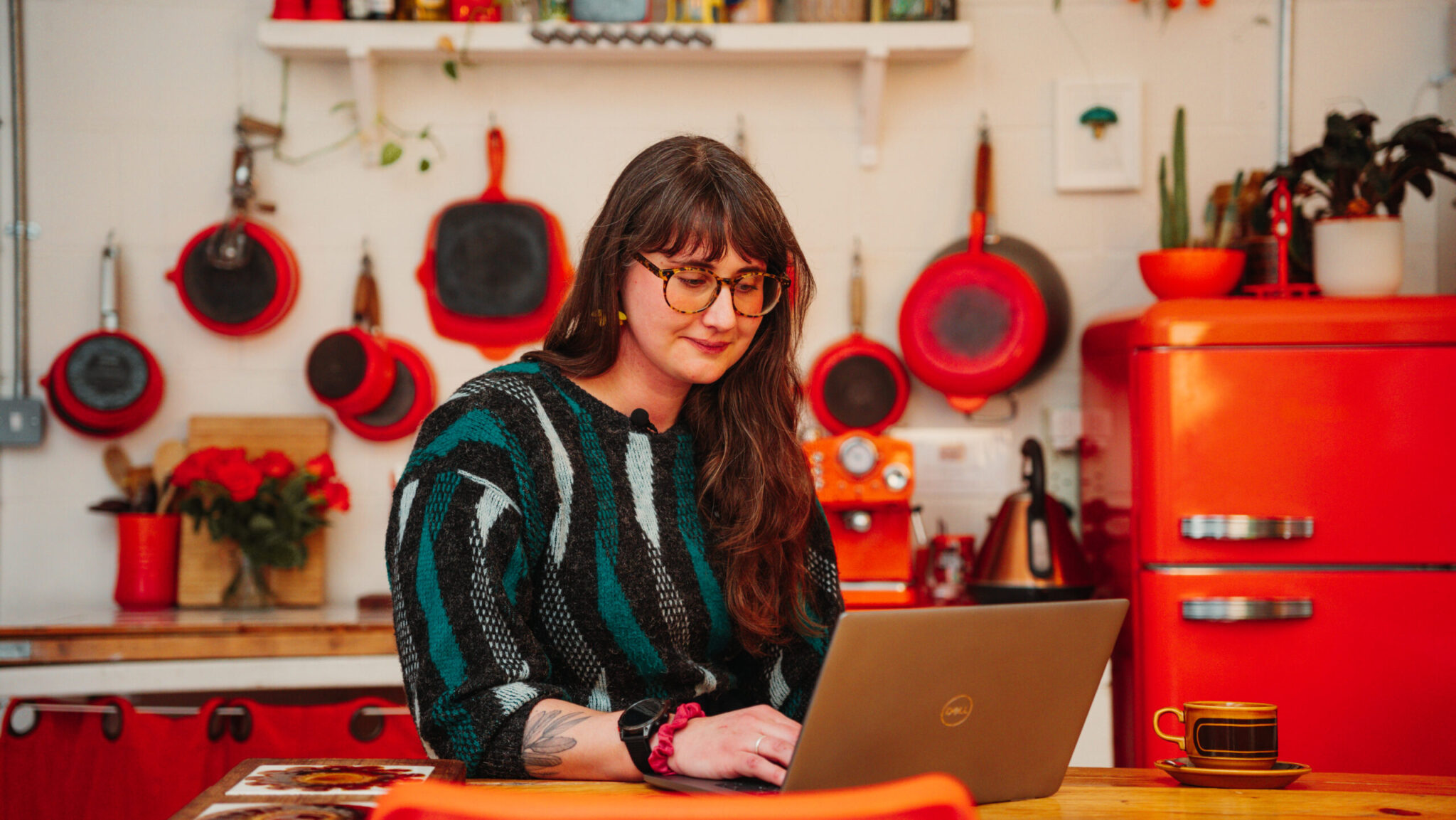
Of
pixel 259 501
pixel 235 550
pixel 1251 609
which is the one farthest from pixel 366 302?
pixel 1251 609

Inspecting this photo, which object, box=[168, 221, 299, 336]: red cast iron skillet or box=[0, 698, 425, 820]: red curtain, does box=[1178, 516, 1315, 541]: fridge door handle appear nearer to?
box=[0, 698, 425, 820]: red curtain

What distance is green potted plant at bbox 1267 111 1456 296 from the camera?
2.29 metres

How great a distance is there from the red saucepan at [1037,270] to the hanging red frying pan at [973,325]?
0.07 metres

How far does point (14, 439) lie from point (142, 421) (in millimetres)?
278

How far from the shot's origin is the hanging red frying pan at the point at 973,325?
2.59 m

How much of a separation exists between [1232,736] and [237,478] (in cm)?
202

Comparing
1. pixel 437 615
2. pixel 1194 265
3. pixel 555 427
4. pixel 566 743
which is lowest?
pixel 566 743

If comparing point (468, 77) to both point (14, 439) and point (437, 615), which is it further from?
point (437, 615)

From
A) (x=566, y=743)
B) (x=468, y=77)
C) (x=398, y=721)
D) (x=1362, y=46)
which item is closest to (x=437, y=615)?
(x=566, y=743)

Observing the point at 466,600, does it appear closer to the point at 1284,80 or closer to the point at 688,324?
the point at 688,324

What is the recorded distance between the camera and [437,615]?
1134 millimetres

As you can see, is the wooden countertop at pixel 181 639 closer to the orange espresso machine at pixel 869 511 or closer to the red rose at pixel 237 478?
the red rose at pixel 237 478

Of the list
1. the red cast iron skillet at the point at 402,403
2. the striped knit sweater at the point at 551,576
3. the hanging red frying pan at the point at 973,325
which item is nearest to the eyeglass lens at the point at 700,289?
the striped knit sweater at the point at 551,576

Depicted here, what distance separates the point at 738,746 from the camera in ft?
3.33
